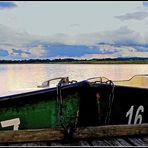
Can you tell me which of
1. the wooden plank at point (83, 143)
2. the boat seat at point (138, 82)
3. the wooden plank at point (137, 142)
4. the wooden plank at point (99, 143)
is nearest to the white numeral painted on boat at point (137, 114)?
the wooden plank at point (137, 142)

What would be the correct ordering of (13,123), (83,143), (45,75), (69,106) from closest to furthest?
(83,143) → (13,123) → (69,106) → (45,75)

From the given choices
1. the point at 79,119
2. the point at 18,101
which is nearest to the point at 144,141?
the point at 79,119

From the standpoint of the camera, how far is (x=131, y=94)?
599 cm

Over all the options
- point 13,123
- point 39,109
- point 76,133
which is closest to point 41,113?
point 39,109

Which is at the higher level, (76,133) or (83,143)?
(76,133)

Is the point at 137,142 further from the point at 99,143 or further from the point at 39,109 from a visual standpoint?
the point at 39,109

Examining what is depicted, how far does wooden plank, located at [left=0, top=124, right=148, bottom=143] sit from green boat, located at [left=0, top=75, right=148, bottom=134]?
0.42ft

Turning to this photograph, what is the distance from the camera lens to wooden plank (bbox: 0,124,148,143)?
17.9ft

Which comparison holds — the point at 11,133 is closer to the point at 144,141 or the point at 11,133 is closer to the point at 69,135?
the point at 69,135

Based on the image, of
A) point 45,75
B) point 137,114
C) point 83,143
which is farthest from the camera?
point 45,75

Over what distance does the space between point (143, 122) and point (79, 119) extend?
4.26ft

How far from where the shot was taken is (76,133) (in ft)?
18.5

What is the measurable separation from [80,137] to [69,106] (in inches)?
20.9

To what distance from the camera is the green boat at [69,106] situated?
552cm
